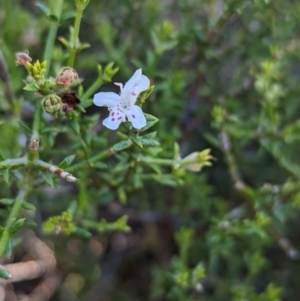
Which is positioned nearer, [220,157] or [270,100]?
[270,100]

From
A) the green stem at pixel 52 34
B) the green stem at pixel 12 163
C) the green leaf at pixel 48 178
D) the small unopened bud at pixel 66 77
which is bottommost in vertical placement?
the green leaf at pixel 48 178

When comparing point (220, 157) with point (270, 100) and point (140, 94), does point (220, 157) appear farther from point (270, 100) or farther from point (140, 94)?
point (140, 94)

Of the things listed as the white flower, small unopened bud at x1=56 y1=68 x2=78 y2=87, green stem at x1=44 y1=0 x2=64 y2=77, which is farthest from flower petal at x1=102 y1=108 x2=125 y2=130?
green stem at x1=44 y1=0 x2=64 y2=77

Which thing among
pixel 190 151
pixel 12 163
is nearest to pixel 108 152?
pixel 12 163

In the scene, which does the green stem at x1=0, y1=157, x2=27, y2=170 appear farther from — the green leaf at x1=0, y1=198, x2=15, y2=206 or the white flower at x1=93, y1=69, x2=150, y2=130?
the white flower at x1=93, y1=69, x2=150, y2=130

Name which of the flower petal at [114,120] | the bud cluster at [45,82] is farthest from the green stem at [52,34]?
the flower petal at [114,120]

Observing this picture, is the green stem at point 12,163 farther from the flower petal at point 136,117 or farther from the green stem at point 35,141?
the flower petal at point 136,117

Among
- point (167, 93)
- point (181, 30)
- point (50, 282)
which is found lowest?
point (50, 282)

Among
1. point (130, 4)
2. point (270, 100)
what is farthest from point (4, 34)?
point (270, 100)
